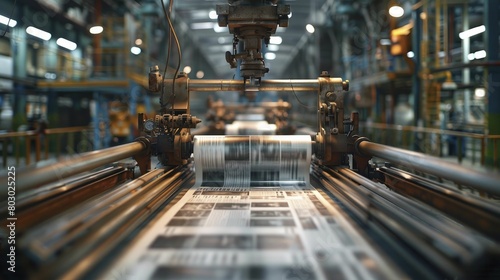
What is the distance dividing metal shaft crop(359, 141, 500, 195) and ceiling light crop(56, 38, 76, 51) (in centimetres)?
1330

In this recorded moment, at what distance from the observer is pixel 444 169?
198 centimetres

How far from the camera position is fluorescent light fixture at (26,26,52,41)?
439 inches

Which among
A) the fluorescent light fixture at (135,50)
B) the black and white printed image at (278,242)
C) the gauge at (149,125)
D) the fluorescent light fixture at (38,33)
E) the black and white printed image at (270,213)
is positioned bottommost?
the black and white printed image at (278,242)

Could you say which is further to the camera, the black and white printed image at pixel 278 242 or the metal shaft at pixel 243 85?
the metal shaft at pixel 243 85

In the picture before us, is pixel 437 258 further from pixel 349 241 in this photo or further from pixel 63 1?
pixel 63 1

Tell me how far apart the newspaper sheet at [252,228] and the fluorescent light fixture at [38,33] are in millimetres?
10506

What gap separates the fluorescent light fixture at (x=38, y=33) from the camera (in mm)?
11145

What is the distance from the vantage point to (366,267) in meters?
1.52

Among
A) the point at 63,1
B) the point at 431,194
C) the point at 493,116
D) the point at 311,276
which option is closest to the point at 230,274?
the point at 311,276

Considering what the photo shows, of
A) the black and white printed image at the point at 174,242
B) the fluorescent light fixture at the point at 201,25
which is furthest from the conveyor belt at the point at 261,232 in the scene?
the fluorescent light fixture at the point at 201,25

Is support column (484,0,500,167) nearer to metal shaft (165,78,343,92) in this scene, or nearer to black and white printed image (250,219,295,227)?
metal shaft (165,78,343,92)

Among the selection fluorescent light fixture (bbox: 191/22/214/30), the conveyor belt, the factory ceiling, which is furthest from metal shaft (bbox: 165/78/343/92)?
fluorescent light fixture (bbox: 191/22/214/30)

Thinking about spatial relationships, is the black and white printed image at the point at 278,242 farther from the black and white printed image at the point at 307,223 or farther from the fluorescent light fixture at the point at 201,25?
the fluorescent light fixture at the point at 201,25

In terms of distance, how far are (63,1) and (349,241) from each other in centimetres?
1278
